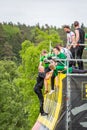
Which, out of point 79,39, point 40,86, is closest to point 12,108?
point 40,86

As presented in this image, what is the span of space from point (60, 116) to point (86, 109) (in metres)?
0.75

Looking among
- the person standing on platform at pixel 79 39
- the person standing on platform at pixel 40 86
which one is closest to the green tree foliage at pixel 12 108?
the person standing on platform at pixel 40 86

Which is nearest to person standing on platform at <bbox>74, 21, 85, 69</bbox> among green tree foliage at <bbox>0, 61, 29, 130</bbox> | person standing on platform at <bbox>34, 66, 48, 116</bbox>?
person standing on platform at <bbox>34, 66, 48, 116</bbox>

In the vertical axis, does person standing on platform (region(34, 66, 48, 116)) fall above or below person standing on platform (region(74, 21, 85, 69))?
below

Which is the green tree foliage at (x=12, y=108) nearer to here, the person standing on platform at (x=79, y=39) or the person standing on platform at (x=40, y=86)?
the person standing on platform at (x=40, y=86)

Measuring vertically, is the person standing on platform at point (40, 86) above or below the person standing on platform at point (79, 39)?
below

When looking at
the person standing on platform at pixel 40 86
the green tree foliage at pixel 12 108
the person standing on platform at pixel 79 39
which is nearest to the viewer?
the person standing on platform at pixel 79 39

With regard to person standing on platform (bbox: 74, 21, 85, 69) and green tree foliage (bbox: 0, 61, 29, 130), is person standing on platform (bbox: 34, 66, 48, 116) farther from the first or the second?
green tree foliage (bbox: 0, 61, 29, 130)

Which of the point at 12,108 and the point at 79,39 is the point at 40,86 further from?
the point at 12,108

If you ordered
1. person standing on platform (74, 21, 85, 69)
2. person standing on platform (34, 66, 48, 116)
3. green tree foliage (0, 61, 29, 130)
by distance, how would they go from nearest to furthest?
person standing on platform (74, 21, 85, 69)
person standing on platform (34, 66, 48, 116)
green tree foliage (0, 61, 29, 130)

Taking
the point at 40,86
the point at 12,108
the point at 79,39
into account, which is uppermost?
the point at 79,39

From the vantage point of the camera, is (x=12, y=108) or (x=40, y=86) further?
(x=12, y=108)

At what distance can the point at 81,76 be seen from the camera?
17047 mm

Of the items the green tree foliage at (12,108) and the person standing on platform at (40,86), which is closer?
the person standing on platform at (40,86)
